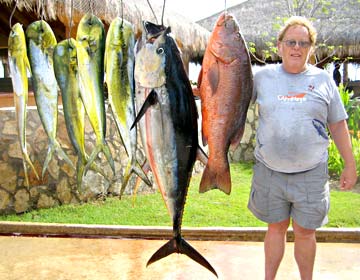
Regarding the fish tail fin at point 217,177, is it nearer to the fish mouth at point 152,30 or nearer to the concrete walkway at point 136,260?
the fish mouth at point 152,30

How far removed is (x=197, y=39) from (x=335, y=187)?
466cm

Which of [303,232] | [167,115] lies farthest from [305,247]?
[167,115]

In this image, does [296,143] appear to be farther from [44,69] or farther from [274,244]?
[44,69]

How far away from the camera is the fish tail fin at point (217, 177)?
2547mm

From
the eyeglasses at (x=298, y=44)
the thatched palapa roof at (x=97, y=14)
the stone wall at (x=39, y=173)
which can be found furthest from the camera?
the thatched palapa roof at (x=97, y=14)

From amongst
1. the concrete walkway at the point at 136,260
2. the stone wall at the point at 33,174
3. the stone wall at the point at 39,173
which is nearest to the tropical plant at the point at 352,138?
the concrete walkway at the point at 136,260

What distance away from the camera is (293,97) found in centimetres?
279

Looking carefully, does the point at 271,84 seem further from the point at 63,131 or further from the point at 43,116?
the point at 63,131

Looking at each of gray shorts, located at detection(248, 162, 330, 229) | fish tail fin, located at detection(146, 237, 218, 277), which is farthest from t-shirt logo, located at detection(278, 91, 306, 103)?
fish tail fin, located at detection(146, 237, 218, 277)

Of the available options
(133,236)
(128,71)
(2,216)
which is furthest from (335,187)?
(128,71)

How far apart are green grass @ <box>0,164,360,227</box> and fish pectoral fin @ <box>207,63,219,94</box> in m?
3.21

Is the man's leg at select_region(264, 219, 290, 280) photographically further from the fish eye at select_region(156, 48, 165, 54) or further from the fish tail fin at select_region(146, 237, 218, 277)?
the fish eye at select_region(156, 48, 165, 54)

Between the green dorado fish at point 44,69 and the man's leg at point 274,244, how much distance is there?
4.65 ft

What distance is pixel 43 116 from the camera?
274cm
